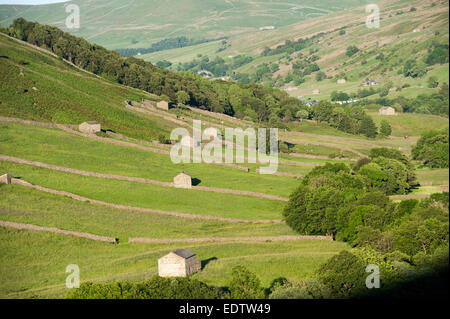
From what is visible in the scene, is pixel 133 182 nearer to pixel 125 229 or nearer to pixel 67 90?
pixel 125 229

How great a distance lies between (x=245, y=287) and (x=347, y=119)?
124353mm

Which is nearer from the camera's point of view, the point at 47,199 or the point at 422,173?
the point at 47,199

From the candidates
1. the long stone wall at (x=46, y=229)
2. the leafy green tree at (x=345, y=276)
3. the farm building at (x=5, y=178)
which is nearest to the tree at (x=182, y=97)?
the farm building at (x=5, y=178)

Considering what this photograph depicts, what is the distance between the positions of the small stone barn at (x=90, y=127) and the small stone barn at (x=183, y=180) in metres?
30.2

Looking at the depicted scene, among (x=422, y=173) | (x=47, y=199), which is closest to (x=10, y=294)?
(x=47, y=199)

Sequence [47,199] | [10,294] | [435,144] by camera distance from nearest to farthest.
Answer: [10,294] → [47,199] → [435,144]

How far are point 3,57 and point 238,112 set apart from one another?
6739cm

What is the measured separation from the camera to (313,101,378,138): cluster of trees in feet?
501

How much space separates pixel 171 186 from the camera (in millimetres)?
84938

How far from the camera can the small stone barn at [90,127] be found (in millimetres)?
107281

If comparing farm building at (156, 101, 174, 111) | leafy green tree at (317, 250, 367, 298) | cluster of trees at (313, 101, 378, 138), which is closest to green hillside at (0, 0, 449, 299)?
leafy green tree at (317, 250, 367, 298)

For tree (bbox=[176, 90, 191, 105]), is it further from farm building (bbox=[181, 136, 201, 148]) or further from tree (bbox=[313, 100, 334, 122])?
farm building (bbox=[181, 136, 201, 148])

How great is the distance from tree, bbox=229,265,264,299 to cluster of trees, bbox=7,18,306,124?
11587 cm

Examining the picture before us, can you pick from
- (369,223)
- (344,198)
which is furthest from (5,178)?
(369,223)
